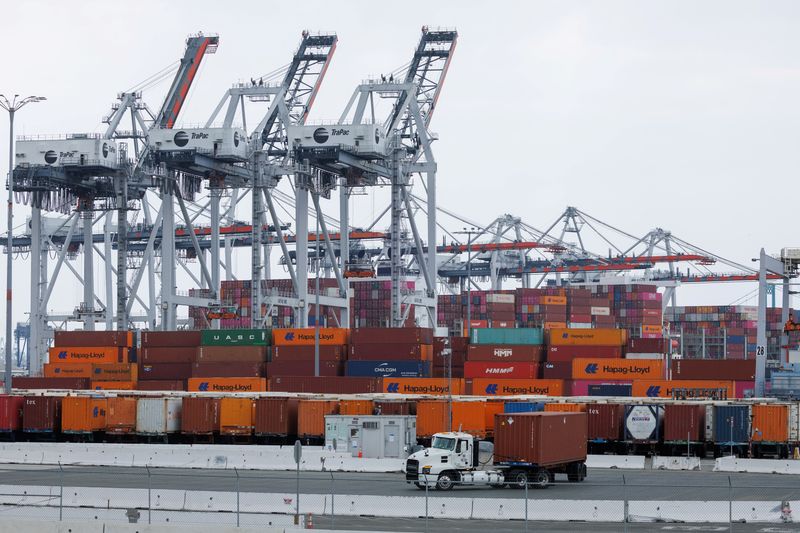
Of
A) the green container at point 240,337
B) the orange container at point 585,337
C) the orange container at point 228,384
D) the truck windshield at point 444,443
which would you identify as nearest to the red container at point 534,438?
the truck windshield at point 444,443

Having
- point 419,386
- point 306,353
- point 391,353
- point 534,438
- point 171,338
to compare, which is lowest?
point 419,386

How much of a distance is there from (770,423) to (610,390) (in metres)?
17.9

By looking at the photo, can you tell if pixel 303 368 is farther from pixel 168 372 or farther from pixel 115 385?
pixel 115 385

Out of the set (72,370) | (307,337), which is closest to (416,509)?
(307,337)

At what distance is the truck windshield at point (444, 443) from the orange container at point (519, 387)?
28.6m

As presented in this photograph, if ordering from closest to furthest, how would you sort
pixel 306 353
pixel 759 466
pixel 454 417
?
pixel 759 466 → pixel 454 417 → pixel 306 353

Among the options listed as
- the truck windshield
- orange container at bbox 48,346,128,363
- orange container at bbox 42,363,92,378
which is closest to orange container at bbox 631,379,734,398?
the truck windshield

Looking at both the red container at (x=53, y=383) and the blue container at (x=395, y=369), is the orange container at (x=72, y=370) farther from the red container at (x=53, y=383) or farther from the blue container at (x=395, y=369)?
the blue container at (x=395, y=369)

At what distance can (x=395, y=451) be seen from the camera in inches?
1837

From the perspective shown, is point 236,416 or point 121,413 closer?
point 236,416

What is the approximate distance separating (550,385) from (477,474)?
1166 inches

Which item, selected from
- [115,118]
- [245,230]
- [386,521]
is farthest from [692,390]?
[245,230]

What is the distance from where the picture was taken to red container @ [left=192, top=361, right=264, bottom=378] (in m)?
69.8

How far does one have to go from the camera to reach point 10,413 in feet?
180
